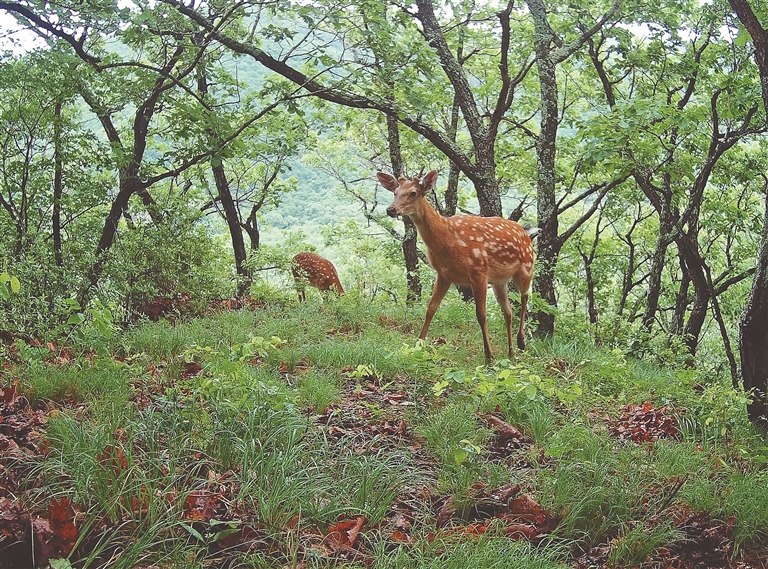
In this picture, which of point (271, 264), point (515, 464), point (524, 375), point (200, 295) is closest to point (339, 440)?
point (515, 464)

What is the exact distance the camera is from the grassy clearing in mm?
2766

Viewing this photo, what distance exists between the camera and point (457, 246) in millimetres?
7180

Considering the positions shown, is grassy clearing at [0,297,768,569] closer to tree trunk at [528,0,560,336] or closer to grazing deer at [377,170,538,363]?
grazing deer at [377,170,538,363]

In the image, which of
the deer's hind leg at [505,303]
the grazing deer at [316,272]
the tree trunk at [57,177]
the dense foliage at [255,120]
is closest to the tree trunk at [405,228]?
the dense foliage at [255,120]

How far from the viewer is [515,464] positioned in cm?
400

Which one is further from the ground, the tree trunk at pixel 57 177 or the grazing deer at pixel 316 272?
the tree trunk at pixel 57 177

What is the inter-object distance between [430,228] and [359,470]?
4.06 meters

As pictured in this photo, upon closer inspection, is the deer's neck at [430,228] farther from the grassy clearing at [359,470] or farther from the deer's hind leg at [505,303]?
the grassy clearing at [359,470]

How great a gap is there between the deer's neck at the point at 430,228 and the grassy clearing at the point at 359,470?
1.93m

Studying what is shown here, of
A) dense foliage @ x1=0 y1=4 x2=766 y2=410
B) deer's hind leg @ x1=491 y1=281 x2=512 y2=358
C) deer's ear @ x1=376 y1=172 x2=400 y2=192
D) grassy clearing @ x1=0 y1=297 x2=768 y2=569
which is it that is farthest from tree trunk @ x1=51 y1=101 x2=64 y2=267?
deer's hind leg @ x1=491 y1=281 x2=512 y2=358

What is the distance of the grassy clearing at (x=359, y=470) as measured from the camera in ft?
9.07

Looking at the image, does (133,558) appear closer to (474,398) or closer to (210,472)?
(210,472)

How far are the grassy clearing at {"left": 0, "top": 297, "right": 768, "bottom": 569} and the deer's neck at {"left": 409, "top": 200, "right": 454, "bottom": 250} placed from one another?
6.35ft

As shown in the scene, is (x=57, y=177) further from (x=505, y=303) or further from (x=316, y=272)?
(x=505, y=303)
